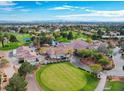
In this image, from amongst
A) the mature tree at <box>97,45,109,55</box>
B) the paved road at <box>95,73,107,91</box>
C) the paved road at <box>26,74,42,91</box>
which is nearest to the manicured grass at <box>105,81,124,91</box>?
the paved road at <box>95,73,107,91</box>

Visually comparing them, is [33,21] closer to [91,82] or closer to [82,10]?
[82,10]

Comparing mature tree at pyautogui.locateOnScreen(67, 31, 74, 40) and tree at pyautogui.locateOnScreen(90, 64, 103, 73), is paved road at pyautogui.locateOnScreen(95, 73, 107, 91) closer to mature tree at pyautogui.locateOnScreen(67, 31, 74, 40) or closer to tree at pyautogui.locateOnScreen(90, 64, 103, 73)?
tree at pyautogui.locateOnScreen(90, 64, 103, 73)

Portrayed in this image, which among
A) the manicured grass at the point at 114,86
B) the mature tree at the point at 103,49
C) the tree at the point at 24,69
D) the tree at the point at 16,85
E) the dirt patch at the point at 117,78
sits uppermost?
the mature tree at the point at 103,49

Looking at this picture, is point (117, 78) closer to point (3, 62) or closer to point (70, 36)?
point (70, 36)

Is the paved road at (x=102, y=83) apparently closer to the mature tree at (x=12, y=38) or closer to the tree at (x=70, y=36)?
the tree at (x=70, y=36)

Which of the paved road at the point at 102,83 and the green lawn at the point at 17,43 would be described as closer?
the paved road at the point at 102,83

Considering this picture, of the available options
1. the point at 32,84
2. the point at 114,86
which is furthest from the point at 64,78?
the point at 114,86

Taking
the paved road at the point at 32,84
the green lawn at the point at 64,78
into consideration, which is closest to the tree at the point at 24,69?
the paved road at the point at 32,84
